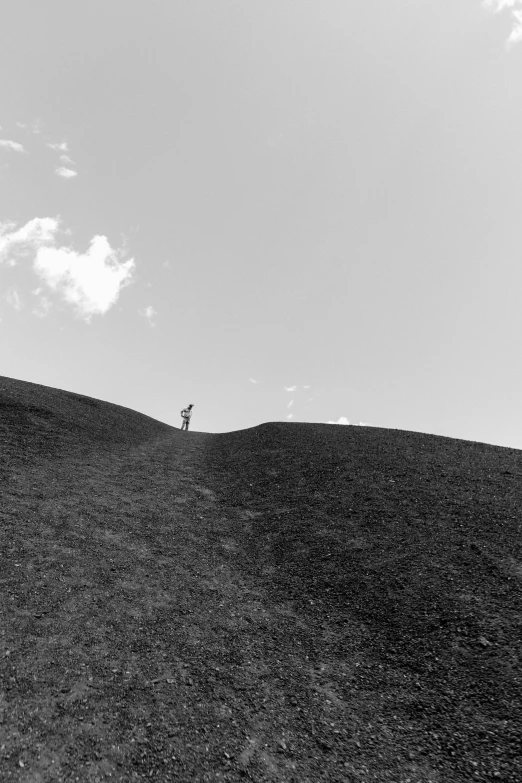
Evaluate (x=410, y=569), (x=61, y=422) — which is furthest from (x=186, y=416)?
(x=410, y=569)

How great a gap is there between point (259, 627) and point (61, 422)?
58.1 feet

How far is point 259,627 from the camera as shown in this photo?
24.4ft

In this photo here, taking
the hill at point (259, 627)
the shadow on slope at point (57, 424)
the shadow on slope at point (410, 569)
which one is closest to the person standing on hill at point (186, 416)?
the shadow on slope at point (57, 424)

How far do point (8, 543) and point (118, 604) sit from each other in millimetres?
3344

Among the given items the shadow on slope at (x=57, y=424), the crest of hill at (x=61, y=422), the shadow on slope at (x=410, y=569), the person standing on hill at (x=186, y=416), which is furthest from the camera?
the person standing on hill at (x=186, y=416)

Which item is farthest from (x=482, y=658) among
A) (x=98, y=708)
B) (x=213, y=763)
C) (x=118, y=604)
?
(x=118, y=604)

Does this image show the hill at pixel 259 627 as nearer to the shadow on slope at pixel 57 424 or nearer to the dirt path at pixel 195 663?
the dirt path at pixel 195 663

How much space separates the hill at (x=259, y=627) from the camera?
4.69m

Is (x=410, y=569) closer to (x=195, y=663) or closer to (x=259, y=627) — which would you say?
(x=259, y=627)

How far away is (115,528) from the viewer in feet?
35.1

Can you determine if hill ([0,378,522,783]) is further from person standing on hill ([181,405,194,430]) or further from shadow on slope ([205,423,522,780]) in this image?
person standing on hill ([181,405,194,430])

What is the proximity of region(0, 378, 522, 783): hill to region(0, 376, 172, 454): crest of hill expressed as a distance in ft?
8.96

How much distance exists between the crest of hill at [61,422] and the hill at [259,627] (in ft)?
8.96

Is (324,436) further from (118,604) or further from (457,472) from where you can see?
(118,604)
